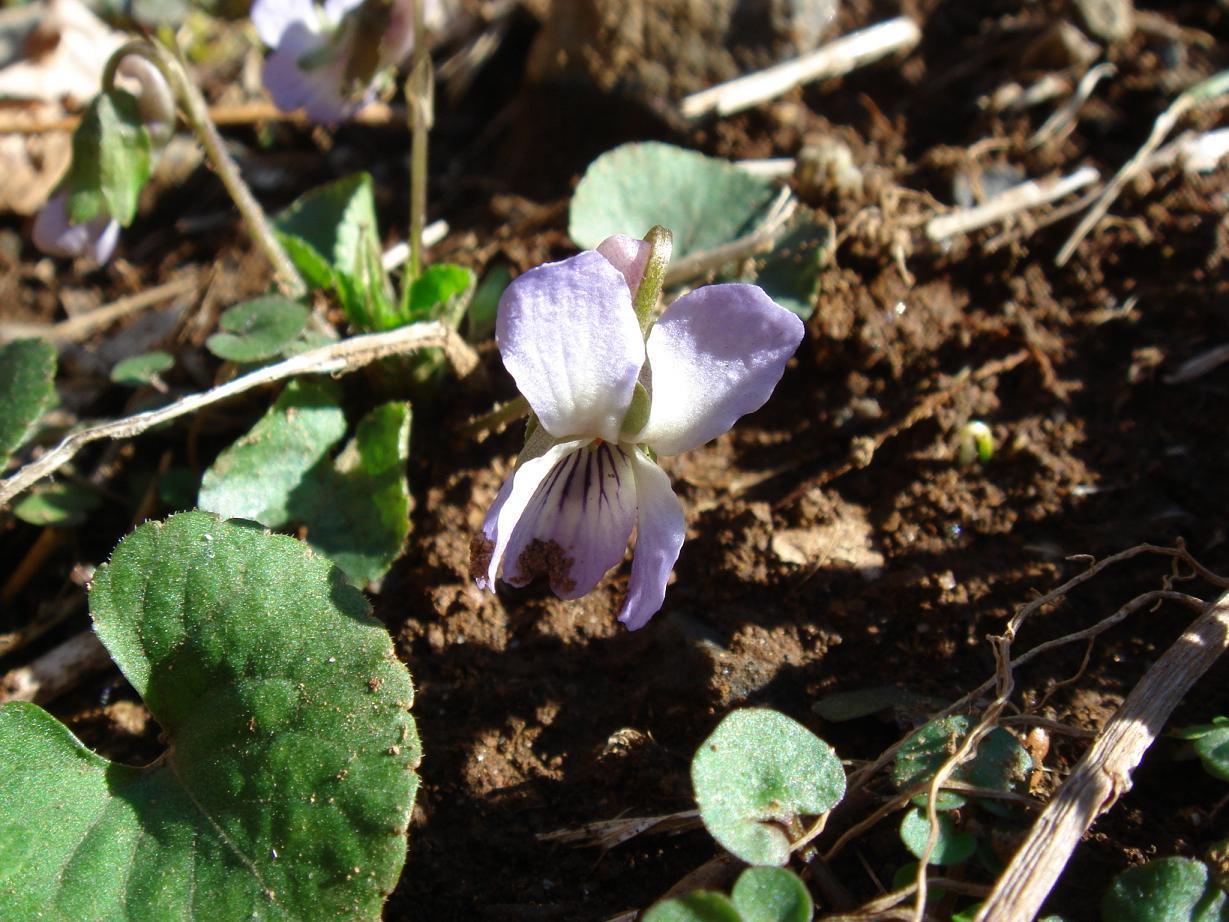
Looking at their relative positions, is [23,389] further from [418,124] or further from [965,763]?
[965,763]

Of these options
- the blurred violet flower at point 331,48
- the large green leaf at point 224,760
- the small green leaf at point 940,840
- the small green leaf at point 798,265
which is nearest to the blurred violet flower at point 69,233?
the blurred violet flower at point 331,48

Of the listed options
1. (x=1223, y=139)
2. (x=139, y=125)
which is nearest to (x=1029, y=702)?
(x=1223, y=139)

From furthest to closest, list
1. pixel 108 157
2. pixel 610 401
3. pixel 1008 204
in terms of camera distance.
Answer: pixel 1008 204, pixel 108 157, pixel 610 401

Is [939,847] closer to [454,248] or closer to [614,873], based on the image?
[614,873]

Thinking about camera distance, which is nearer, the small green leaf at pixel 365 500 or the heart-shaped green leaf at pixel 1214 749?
the heart-shaped green leaf at pixel 1214 749

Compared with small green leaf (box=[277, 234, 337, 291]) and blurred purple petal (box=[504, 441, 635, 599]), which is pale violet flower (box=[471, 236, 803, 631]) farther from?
small green leaf (box=[277, 234, 337, 291])

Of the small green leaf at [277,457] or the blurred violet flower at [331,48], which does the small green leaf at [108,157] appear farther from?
the small green leaf at [277,457]

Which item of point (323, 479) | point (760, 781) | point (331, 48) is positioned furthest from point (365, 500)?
point (331, 48)
